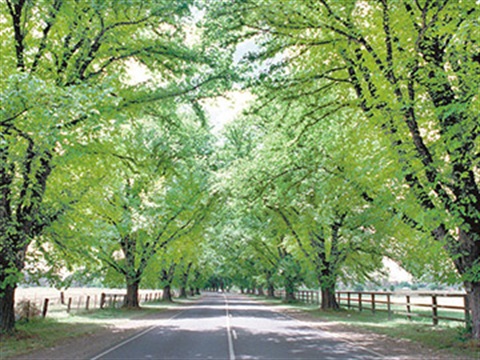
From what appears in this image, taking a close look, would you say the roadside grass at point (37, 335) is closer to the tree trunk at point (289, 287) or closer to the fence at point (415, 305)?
the fence at point (415, 305)

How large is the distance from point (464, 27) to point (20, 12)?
482 inches

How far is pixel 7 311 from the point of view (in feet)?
43.2

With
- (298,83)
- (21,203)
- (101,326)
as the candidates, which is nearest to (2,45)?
(21,203)

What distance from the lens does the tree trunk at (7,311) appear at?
42.4ft

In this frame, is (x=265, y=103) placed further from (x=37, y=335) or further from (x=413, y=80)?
(x=37, y=335)

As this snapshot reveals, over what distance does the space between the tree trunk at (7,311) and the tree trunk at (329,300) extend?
61.7 feet

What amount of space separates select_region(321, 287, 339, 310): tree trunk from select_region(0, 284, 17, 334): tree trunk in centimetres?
1881

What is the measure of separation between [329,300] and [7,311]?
1920 centimetres

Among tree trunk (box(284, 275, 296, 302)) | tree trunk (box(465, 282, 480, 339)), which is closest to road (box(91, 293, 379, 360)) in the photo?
tree trunk (box(465, 282, 480, 339))

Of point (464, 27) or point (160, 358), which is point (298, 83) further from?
point (160, 358)

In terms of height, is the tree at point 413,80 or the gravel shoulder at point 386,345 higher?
the tree at point 413,80

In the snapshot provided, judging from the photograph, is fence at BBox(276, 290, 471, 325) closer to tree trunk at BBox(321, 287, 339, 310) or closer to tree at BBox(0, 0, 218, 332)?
tree trunk at BBox(321, 287, 339, 310)

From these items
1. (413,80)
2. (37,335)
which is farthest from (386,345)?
(37,335)

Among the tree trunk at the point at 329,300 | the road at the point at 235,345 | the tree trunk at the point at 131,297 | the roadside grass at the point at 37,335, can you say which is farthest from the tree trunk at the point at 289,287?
the roadside grass at the point at 37,335
